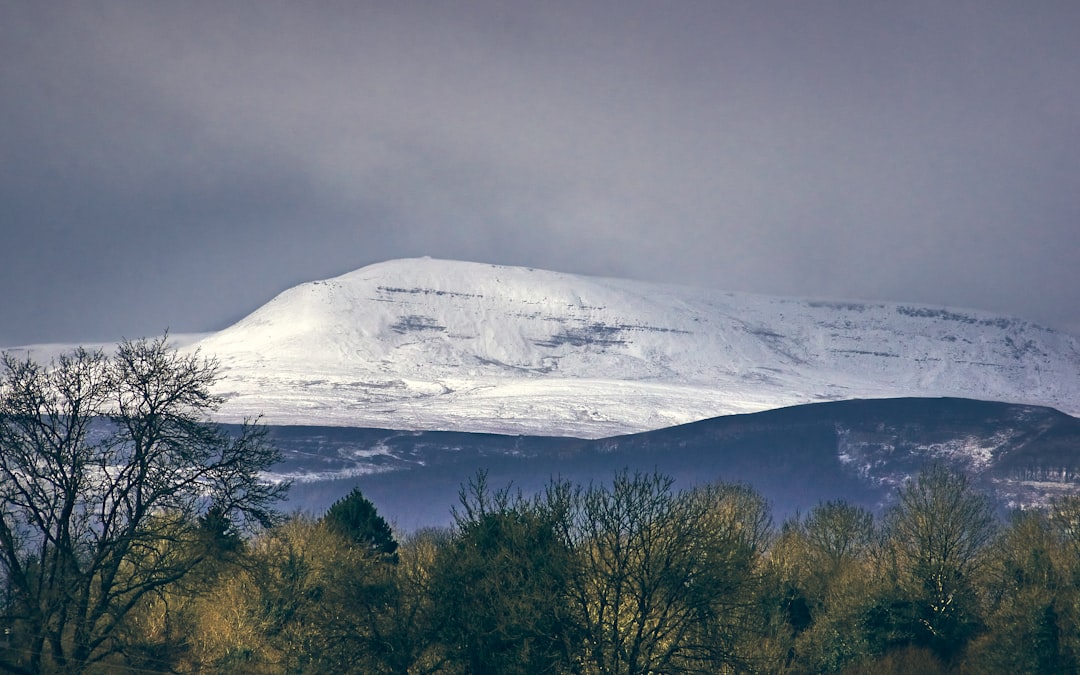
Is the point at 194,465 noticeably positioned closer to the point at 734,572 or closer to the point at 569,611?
the point at 569,611

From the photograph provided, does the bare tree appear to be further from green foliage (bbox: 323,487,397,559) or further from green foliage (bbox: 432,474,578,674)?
green foliage (bbox: 323,487,397,559)

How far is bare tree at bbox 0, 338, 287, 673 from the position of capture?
3969 centimetres

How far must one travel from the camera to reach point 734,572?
49656 millimetres

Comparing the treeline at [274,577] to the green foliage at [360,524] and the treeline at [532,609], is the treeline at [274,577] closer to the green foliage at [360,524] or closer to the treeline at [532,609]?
the treeline at [532,609]

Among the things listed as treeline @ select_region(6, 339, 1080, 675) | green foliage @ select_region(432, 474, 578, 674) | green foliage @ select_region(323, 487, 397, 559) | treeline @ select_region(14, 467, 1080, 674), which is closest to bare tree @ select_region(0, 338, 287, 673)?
treeline @ select_region(6, 339, 1080, 675)

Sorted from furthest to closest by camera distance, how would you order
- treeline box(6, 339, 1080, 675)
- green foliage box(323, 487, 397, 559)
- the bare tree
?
1. green foliage box(323, 487, 397, 559)
2. treeline box(6, 339, 1080, 675)
3. the bare tree

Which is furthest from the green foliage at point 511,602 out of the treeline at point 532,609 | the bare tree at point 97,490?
the bare tree at point 97,490

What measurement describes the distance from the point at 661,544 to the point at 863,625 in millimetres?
27716

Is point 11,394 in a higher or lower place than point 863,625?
higher

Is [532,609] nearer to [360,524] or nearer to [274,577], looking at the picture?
[274,577]

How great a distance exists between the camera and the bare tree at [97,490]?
130ft

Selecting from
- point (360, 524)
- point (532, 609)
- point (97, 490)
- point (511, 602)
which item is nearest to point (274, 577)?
point (97, 490)

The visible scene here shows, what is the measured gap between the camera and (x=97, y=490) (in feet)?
138

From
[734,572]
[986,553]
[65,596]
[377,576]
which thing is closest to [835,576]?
[986,553]
